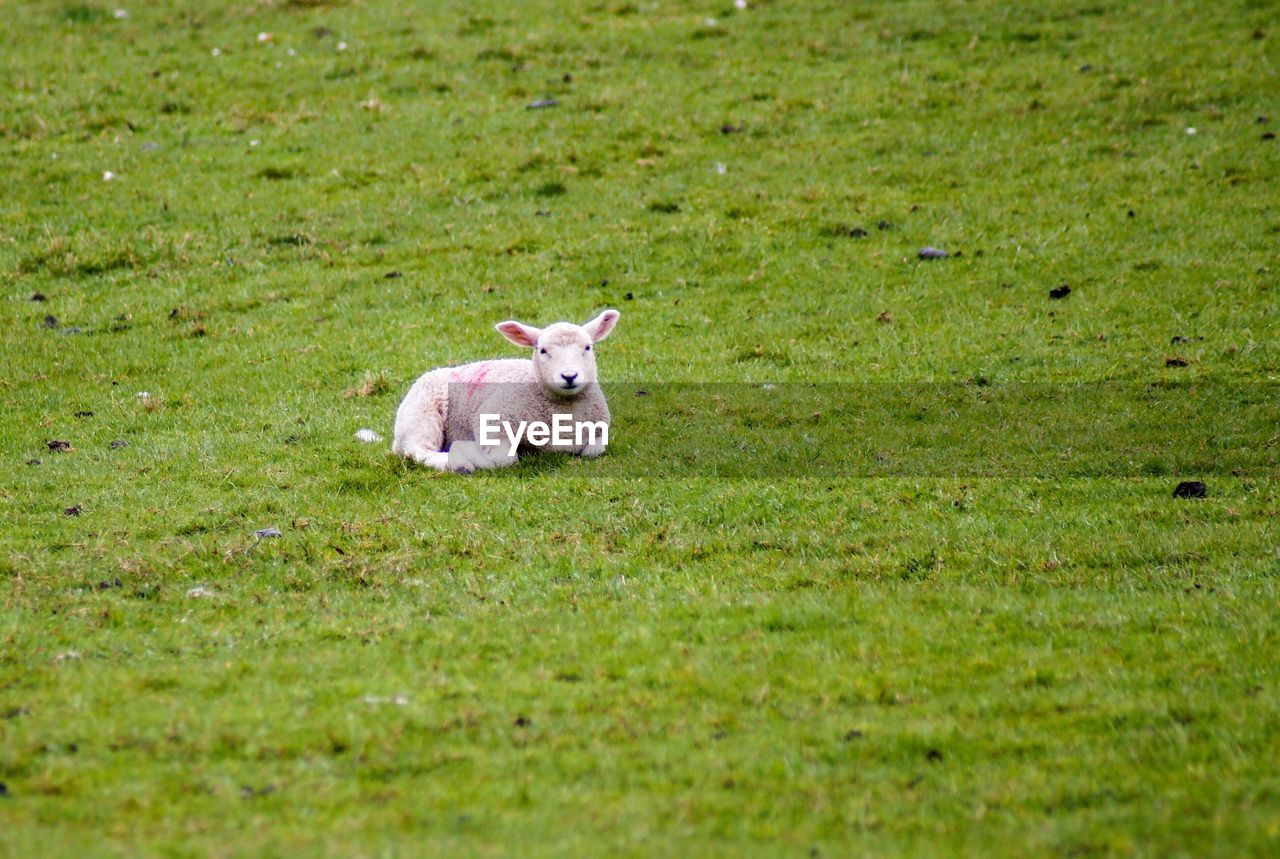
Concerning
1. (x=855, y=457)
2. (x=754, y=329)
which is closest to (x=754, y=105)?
(x=754, y=329)

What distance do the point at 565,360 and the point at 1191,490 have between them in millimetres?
5885

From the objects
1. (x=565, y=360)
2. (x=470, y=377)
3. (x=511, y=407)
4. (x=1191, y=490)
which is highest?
(x=565, y=360)

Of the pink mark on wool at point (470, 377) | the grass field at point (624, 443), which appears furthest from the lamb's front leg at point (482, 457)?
the pink mark on wool at point (470, 377)

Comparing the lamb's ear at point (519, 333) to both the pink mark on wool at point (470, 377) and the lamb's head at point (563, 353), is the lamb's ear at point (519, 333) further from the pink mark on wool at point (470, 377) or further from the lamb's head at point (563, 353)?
the pink mark on wool at point (470, 377)

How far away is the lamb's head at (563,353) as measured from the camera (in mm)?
12727

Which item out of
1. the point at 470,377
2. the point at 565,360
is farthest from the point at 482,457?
the point at 565,360

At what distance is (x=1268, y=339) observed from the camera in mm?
15758

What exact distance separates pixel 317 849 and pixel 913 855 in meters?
2.67

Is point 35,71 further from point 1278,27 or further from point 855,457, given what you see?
point 1278,27

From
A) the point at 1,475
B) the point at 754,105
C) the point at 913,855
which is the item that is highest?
the point at 754,105

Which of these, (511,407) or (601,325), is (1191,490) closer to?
(601,325)

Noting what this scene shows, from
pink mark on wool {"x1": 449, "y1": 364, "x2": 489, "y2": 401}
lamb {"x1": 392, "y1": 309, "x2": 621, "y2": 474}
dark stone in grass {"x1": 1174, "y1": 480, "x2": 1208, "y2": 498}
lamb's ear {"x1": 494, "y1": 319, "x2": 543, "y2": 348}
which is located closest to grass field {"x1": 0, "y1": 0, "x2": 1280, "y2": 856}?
dark stone in grass {"x1": 1174, "y1": 480, "x2": 1208, "y2": 498}

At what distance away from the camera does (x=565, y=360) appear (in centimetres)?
1280

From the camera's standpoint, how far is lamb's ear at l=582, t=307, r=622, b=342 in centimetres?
1336
